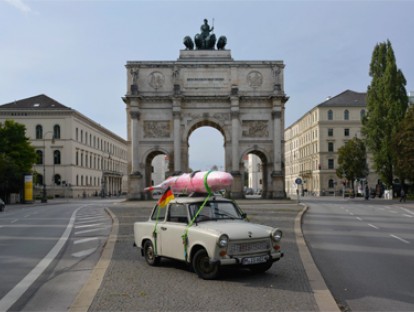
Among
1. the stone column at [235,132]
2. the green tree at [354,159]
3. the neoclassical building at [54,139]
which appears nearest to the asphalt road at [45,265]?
the stone column at [235,132]

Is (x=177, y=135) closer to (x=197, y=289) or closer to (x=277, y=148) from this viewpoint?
(x=277, y=148)

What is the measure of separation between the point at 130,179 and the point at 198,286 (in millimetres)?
45018

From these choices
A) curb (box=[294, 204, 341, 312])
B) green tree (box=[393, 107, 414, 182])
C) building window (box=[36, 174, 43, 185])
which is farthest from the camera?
building window (box=[36, 174, 43, 185])

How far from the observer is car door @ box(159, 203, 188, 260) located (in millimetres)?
9859

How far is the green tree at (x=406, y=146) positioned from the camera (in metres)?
47.7

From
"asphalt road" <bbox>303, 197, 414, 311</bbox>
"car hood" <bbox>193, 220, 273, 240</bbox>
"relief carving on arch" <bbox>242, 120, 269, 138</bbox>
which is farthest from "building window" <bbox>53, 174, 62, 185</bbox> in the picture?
"car hood" <bbox>193, 220, 273, 240</bbox>

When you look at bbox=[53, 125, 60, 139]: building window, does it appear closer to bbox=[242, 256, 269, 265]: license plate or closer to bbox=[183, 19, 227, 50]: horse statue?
bbox=[183, 19, 227, 50]: horse statue

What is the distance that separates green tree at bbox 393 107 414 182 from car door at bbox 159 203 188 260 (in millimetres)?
41918

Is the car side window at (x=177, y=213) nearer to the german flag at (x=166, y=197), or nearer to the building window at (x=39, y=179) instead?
the german flag at (x=166, y=197)

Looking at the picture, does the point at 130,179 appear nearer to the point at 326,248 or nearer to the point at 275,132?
the point at 275,132

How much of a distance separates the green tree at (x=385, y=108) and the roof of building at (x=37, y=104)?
47.7 m

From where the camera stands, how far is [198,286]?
8641mm

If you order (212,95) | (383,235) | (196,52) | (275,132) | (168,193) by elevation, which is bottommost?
(383,235)

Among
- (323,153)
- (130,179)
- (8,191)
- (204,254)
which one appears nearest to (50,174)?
(8,191)
